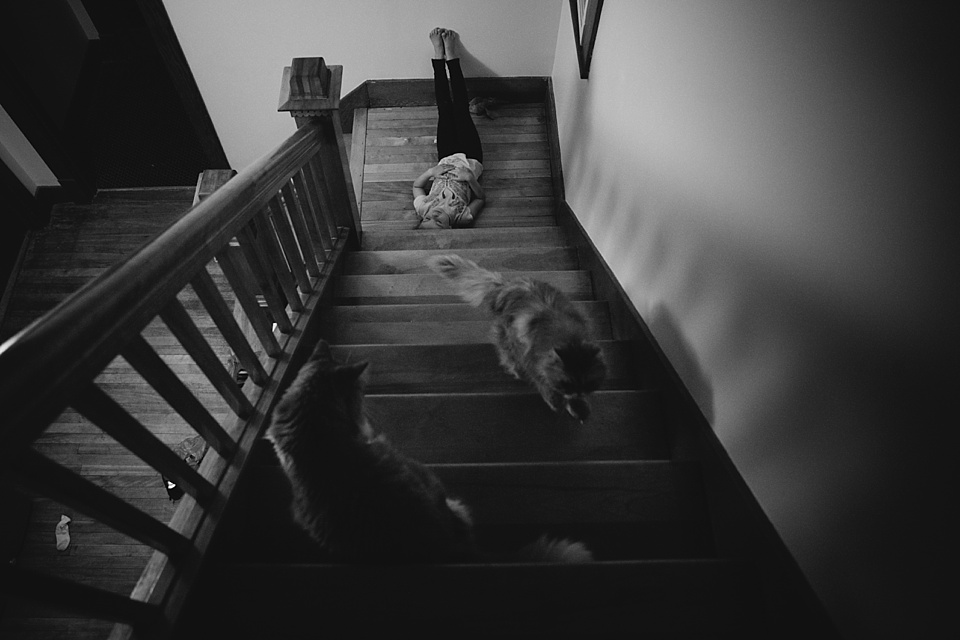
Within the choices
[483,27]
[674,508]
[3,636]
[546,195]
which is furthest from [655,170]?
[3,636]

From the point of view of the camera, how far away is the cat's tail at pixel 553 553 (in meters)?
1.18

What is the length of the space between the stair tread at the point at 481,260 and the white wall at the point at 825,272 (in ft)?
4.05

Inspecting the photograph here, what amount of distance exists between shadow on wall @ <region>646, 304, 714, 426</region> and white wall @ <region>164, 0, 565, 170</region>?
3.19m

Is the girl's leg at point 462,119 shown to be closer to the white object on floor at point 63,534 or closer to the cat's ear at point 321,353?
the cat's ear at point 321,353

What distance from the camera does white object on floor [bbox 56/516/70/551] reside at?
2598 mm

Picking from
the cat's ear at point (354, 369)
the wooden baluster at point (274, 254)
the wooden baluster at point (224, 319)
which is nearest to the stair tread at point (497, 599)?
the cat's ear at point (354, 369)

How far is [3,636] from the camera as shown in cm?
234

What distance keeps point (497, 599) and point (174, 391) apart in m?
0.85

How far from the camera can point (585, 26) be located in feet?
8.54

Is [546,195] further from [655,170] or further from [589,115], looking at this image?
[655,170]

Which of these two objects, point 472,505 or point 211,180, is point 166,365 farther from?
point 211,180

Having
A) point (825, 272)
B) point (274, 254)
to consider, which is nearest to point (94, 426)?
point (274, 254)

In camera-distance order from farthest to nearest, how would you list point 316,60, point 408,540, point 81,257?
point 81,257 → point 316,60 → point 408,540

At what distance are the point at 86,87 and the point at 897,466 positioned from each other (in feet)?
20.0
